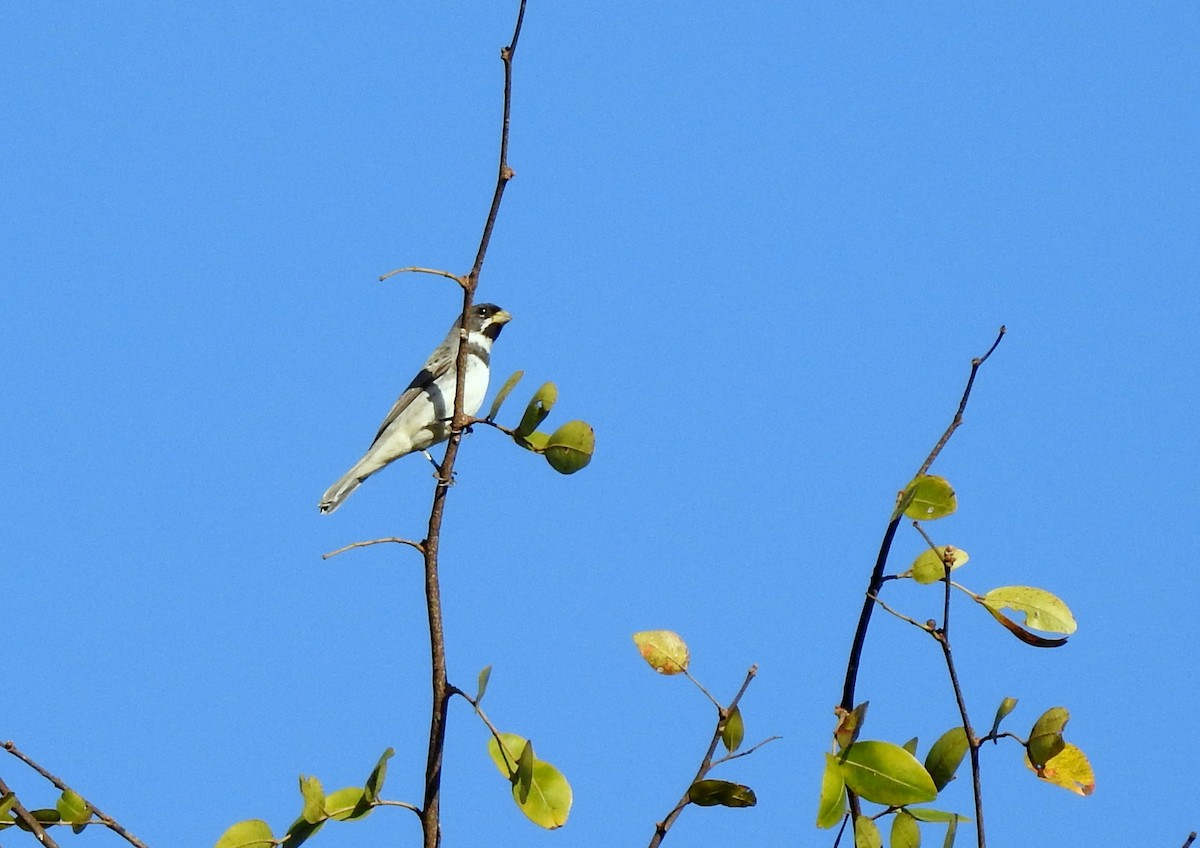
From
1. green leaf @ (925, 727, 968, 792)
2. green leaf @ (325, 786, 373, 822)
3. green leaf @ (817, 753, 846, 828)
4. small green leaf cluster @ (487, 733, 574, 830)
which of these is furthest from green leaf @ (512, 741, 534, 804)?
green leaf @ (925, 727, 968, 792)

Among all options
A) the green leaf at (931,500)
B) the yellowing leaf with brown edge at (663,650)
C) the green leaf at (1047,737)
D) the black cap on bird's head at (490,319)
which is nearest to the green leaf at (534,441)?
the yellowing leaf with brown edge at (663,650)

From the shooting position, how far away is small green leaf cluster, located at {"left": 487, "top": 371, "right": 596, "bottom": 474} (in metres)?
3.56

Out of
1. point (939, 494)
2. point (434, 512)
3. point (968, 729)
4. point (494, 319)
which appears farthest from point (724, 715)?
point (494, 319)

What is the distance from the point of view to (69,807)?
318 centimetres

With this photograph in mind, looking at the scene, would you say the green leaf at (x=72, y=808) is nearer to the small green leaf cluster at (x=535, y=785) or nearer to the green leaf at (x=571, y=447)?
the small green leaf cluster at (x=535, y=785)

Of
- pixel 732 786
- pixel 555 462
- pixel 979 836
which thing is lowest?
pixel 979 836

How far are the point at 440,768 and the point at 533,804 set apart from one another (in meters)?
0.29

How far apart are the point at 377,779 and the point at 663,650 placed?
0.72 m

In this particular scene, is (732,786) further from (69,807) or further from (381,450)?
(381,450)

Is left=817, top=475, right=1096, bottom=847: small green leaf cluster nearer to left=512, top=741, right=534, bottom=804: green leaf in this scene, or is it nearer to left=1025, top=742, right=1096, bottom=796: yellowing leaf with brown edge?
left=1025, top=742, right=1096, bottom=796: yellowing leaf with brown edge

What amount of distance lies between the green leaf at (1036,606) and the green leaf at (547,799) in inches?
41.1

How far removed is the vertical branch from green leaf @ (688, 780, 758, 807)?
554 millimetres

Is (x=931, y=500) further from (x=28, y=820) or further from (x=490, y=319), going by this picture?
(x=490, y=319)

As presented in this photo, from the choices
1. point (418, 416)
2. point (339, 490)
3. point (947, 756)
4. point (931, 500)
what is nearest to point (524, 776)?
point (947, 756)
